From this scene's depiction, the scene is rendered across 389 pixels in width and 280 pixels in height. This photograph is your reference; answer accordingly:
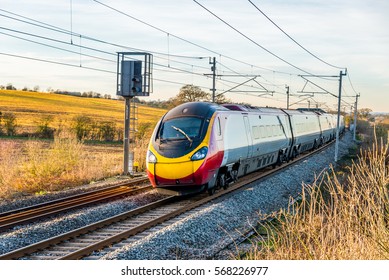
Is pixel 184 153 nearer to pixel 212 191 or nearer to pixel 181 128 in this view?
pixel 181 128

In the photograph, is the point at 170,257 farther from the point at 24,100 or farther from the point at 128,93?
the point at 24,100

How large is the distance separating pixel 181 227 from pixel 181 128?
Answer: 387 centimetres

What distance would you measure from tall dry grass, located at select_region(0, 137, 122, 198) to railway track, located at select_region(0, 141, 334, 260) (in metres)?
4.85

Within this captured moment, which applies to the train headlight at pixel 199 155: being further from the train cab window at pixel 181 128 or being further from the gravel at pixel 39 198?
the gravel at pixel 39 198

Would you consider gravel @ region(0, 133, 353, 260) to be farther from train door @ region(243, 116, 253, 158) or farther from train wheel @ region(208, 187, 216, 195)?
train door @ region(243, 116, 253, 158)

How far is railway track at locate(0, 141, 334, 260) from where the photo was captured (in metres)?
9.12

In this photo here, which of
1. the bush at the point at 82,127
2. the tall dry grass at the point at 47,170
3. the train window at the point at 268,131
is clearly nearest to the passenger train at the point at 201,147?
the train window at the point at 268,131

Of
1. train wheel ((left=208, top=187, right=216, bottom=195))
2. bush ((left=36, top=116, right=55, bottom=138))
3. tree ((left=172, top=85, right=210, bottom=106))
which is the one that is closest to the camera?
train wheel ((left=208, top=187, right=216, bottom=195))

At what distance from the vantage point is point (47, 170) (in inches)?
723

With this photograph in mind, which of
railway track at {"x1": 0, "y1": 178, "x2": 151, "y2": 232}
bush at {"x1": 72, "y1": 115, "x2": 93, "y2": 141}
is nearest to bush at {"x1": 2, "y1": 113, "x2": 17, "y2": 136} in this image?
bush at {"x1": 72, "y1": 115, "x2": 93, "y2": 141}

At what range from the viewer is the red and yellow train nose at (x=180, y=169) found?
13.5 metres

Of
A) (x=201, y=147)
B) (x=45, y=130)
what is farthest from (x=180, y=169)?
(x=45, y=130)
